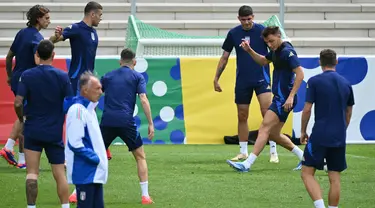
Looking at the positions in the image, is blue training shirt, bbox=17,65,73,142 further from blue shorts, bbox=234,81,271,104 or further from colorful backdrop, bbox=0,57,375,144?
colorful backdrop, bbox=0,57,375,144

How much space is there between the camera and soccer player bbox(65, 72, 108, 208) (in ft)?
27.0

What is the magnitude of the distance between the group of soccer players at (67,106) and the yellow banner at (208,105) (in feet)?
15.6

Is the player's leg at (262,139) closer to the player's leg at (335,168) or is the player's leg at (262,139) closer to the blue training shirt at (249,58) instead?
the blue training shirt at (249,58)

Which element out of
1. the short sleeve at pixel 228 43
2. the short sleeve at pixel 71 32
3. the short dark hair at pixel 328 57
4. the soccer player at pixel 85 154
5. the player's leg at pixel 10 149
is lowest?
the player's leg at pixel 10 149

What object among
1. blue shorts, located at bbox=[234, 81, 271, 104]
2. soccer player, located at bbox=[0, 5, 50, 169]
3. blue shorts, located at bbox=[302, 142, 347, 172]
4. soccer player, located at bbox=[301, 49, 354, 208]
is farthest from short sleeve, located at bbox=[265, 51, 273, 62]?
blue shorts, located at bbox=[302, 142, 347, 172]

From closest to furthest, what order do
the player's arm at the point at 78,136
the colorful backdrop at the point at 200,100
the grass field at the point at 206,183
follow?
1. the player's arm at the point at 78,136
2. the grass field at the point at 206,183
3. the colorful backdrop at the point at 200,100

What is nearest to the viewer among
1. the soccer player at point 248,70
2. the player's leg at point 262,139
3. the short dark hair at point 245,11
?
the player's leg at point 262,139

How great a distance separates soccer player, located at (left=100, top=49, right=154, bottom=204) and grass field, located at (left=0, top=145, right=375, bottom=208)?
65 centimetres

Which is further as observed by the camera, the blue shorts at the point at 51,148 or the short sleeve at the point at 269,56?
the short sleeve at the point at 269,56

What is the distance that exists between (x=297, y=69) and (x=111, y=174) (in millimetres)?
2681

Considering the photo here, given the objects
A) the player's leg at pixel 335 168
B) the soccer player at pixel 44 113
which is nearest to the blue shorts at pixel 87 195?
the soccer player at pixel 44 113

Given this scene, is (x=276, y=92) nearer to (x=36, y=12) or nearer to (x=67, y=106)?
(x=36, y=12)

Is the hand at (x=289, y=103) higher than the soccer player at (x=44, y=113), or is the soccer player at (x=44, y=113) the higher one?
the soccer player at (x=44, y=113)

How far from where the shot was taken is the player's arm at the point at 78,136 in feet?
27.0
